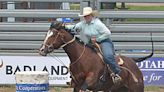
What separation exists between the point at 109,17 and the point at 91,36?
388 cm

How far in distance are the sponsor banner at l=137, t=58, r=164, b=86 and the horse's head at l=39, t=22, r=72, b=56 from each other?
4308mm

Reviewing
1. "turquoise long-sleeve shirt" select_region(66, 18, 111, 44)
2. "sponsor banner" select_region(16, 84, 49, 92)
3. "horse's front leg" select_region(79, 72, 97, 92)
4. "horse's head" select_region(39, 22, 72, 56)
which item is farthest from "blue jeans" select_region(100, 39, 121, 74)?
"sponsor banner" select_region(16, 84, 49, 92)

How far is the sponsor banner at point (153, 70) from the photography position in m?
13.7

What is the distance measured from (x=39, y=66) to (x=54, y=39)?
4.24 metres

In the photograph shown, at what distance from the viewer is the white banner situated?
13781mm

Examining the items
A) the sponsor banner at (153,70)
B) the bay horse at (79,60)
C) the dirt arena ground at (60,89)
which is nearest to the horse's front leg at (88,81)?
the bay horse at (79,60)

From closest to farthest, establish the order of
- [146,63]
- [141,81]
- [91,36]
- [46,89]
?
[46,89] → [91,36] → [141,81] → [146,63]

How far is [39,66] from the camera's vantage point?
544 inches

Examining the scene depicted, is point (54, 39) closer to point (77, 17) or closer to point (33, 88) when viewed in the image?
point (33, 88)

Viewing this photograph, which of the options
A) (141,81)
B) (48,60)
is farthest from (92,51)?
(48,60)

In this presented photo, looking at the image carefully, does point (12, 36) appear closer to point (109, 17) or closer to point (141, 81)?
point (109, 17)

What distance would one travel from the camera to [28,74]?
30.5ft

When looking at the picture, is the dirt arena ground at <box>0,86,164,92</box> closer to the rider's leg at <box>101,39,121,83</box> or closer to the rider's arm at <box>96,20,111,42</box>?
the rider's leg at <box>101,39,121,83</box>

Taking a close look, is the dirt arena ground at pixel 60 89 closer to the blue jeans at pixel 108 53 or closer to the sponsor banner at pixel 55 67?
the sponsor banner at pixel 55 67
